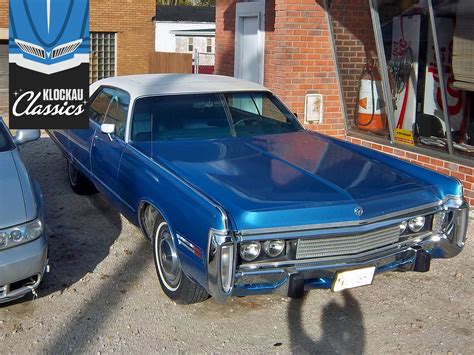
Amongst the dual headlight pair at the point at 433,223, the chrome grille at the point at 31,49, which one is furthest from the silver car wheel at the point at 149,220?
the dual headlight pair at the point at 433,223

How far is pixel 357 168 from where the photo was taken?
4859mm

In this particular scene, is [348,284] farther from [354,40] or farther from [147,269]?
[354,40]

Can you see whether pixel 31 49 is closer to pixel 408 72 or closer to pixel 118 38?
pixel 408 72

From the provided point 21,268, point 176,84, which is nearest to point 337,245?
point 21,268

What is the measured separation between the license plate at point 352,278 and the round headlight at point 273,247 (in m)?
0.40

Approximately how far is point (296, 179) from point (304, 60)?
4.93 meters

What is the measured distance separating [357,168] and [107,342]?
7.44 feet

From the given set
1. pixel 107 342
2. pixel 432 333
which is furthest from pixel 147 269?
pixel 432 333

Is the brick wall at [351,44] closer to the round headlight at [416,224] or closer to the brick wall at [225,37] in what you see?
the brick wall at [225,37]

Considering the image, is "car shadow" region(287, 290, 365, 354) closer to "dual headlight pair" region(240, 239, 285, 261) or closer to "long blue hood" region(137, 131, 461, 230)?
"dual headlight pair" region(240, 239, 285, 261)

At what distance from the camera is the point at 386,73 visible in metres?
8.34

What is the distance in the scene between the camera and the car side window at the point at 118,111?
18.6 ft

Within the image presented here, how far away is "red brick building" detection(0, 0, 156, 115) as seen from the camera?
67.7 feet

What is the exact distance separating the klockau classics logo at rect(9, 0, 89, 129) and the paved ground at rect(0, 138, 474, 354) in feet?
4.24
